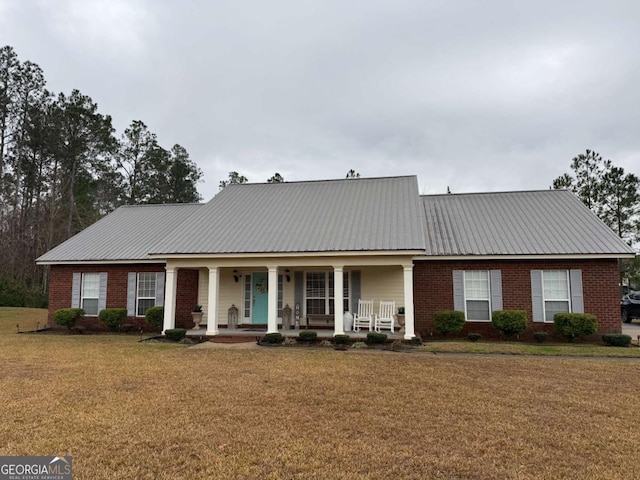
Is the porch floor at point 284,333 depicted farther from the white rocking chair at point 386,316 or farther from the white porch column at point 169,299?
the white porch column at point 169,299

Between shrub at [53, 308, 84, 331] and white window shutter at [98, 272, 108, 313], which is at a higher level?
white window shutter at [98, 272, 108, 313]

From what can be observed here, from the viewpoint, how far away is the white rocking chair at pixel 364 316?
1355 cm

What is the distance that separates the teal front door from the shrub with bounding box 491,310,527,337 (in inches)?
316

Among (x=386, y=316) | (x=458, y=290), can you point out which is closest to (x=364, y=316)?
(x=386, y=316)

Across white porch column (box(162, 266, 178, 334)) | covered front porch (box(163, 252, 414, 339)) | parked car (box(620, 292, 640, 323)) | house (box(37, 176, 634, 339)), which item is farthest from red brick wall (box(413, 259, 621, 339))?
parked car (box(620, 292, 640, 323))

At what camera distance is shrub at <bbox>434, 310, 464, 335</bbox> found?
1307 cm

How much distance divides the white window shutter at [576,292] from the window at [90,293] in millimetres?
17296

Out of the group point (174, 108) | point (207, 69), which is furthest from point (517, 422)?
point (174, 108)

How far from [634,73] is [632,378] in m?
13.0

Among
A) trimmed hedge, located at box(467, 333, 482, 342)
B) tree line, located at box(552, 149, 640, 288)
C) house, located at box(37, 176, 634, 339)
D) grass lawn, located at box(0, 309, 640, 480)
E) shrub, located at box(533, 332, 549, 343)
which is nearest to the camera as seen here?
grass lawn, located at box(0, 309, 640, 480)

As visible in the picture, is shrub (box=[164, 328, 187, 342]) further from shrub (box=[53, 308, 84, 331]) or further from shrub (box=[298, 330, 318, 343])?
shrub (box=[53, 308, 84, 331])

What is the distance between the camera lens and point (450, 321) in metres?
13.1

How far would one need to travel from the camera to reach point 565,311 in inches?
516

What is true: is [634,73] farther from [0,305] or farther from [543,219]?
[0,305]
